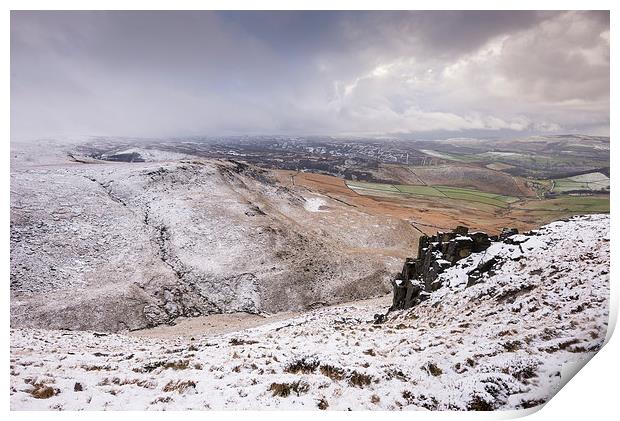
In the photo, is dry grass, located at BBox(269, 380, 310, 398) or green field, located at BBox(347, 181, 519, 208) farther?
green field, located at BBox(347, 181, 519, 208)

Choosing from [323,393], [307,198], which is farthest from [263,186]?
[323,393]

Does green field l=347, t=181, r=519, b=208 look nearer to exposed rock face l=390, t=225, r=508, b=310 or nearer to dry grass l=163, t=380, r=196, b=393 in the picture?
exposed rock face l=390, t=225, r=508, b=310

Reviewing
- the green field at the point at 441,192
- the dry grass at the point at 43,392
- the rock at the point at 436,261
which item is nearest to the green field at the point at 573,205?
the green field at the point at 441,192

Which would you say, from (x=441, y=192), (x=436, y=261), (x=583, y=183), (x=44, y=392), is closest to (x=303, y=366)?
(x=44, y=392)

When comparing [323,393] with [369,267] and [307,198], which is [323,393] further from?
[307,198]

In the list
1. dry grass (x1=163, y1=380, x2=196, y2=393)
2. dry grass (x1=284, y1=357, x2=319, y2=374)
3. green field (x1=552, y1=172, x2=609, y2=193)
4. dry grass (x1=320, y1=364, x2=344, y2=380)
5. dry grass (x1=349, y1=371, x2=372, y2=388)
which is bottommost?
dry grass (x1=163, y1=380, x2=196, y2=393)

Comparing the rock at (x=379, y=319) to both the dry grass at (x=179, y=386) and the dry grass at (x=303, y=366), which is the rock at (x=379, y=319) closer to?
the dry grass at (x=303, y=366)

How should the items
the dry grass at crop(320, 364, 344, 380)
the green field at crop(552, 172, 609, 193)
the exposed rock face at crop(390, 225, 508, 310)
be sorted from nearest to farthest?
the dry grass at crop(320, 364, 344, 380) → the green field at crop(552, 172, 609, 193) → the exposed rock face at crop(390, 225, 508, 310)

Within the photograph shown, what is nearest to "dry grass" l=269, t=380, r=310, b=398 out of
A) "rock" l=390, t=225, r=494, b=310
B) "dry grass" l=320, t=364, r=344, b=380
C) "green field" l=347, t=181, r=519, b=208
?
"dry grass" l=320, t=364, r=344, b=380
